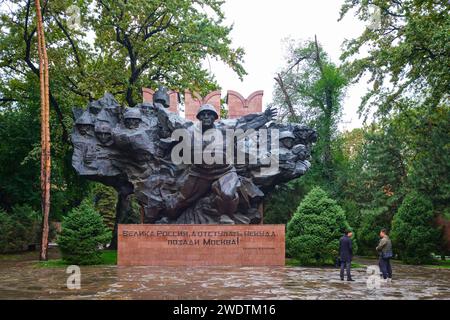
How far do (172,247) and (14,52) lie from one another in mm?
15400

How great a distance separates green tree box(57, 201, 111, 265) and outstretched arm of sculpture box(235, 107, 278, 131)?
7.46m

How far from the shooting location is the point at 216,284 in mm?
12664

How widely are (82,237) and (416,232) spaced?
560 inches

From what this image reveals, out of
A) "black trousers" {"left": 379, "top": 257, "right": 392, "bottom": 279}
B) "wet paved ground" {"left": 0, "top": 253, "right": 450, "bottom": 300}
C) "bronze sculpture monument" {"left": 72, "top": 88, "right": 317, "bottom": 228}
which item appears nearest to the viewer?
"wet paved ground" {"left": 0, "top": 253, "right": 450, "bottom": 300}

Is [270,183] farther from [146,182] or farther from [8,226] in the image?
[8,226]

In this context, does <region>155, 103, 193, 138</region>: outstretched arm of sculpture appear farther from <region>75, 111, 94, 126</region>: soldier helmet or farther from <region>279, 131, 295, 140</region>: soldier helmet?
<region>279, 131, 295, 140</region>: soldier helmet

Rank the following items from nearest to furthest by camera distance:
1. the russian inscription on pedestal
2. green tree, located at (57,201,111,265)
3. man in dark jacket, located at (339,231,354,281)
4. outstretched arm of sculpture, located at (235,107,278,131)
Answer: man in dark jacket, located at (339,231,354,281)
green tree, located at (57,201,111,265)
the russian inscription on pedestal
outstretched arm of sculpture, located at (235,107,278,131)

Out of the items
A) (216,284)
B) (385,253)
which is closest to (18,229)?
(216,284)

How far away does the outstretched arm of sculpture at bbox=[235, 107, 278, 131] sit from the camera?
21.4m

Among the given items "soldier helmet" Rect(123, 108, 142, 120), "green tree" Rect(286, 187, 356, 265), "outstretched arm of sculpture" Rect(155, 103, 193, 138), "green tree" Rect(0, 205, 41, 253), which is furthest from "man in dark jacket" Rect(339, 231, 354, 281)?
"green tree" Rect(0, 205, 41, 253)

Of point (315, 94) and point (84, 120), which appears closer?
point (84, 120)

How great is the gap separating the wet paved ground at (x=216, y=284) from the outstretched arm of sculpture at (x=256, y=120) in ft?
Result: 22.2

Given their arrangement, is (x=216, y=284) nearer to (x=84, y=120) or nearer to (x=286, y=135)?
(x=286, y=135)

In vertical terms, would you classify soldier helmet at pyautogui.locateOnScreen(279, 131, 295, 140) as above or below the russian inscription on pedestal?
above
